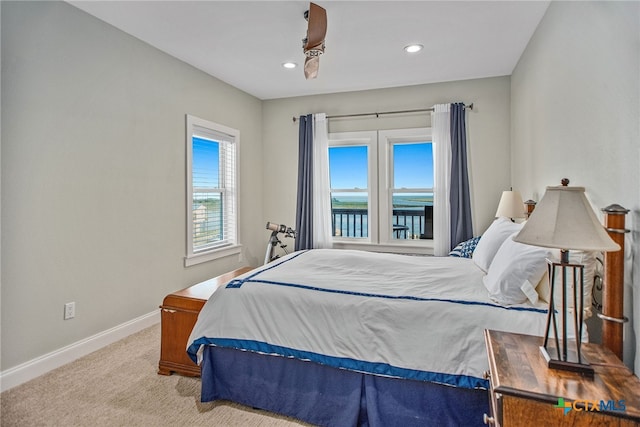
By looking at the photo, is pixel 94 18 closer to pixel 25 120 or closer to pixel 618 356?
pixel 25 120

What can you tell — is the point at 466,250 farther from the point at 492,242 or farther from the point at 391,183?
the point at 391,183

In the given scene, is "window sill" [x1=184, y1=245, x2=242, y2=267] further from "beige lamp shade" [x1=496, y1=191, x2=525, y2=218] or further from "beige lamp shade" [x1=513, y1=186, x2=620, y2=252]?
"beige lamp shade" [x1=513, y1=186, x2=620, y2=252]

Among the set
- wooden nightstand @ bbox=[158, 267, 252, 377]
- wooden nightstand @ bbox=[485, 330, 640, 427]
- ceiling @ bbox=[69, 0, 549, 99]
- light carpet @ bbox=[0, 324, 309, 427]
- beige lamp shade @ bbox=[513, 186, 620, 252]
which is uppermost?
ceiling @ bbox=[69, 0, 549, 99]

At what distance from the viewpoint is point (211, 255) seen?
4051 millimetres

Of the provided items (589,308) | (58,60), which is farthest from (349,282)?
(58,60)

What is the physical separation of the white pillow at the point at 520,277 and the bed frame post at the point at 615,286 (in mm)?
302

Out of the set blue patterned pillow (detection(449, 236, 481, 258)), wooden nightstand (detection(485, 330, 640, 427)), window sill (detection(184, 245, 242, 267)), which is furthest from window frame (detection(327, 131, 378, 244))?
wooden nightstand (detection(485, 330, 640, 427))

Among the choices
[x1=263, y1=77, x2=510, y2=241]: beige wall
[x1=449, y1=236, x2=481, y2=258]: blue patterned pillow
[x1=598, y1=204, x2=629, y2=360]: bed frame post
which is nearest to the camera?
[x1=598, y1=204, x2=629, y2=360]: bed frame post

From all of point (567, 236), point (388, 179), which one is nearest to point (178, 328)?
point (567, 236)

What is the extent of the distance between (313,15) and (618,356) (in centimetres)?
254

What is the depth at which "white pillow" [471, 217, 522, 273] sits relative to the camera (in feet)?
7.82

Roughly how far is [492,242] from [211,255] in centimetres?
297

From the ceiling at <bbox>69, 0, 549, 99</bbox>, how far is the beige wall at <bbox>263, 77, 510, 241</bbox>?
223 mm

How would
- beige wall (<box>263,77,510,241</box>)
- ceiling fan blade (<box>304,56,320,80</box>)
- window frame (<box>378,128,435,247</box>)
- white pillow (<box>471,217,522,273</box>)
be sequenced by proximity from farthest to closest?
1. window frame (<box>378,128,435,247</box>)
2. beige wall (<box>263,77,510,241</box>)
3. ceiling fan blade (<box>304,56,320,80</box>)
4. white pillow (<box>471,217,522,273</box>)
